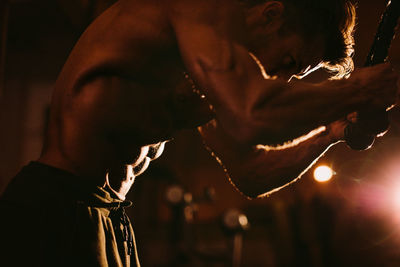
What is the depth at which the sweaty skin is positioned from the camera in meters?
1.33

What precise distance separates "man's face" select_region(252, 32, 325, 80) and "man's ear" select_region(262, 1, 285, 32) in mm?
35

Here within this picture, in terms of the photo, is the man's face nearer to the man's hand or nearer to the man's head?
the man's head

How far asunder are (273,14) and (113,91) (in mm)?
721

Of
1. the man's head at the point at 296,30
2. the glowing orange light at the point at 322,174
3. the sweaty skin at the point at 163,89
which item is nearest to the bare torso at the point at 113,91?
the sweaty skin at the point at 163,89

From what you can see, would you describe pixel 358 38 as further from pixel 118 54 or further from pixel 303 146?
pixel 118 54

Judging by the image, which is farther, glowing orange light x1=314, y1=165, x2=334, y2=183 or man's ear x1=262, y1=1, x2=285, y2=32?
glowing orange light x1=314, y1=165, x2=334, y2=183

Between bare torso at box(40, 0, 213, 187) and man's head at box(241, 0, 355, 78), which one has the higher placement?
bare torso at box(40, 0, 213, 187)

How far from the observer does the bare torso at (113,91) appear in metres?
1.47

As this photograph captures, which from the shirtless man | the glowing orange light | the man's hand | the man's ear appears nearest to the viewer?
the shirtless man

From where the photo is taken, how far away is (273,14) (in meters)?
1.74

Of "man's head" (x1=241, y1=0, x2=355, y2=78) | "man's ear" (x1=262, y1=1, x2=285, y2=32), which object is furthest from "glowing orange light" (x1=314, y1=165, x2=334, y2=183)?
"man's ear" (x1=262, y1=1, x2=285, y2=32)

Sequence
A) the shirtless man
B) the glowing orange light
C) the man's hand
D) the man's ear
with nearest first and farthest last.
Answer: the shirtless man < the man's hand < the man's ear < the glowing orange light

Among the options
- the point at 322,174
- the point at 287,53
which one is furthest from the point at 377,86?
the point at 322,174

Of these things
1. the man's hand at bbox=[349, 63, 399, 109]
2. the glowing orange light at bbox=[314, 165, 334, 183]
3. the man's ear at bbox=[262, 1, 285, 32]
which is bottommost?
the glowing orange light at bbox=[314, 165, 334, 183]
